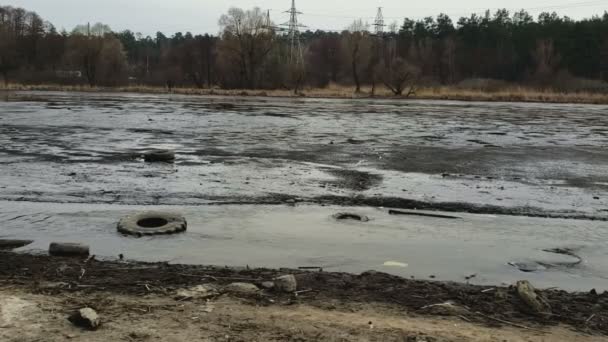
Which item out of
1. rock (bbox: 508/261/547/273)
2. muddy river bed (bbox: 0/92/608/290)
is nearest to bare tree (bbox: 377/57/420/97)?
muddy river bed (bbox: 0/92/608/290)

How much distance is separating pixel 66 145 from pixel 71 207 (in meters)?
9.77

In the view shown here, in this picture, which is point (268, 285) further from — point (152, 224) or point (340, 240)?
point (152, 224)

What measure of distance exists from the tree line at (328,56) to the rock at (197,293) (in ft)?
209

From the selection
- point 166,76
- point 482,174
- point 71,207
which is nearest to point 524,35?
point 166,76

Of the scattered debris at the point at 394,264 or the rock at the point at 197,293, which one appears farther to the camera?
the scattered debris at the point at 394,264

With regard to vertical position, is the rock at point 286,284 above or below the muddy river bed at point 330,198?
above

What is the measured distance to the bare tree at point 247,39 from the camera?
8525 centimetres

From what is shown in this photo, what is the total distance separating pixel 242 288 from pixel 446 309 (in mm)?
2041

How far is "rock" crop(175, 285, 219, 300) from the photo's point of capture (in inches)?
231

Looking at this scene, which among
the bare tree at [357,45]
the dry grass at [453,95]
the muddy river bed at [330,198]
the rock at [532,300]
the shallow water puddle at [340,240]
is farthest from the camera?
the bare tree at [357,45]

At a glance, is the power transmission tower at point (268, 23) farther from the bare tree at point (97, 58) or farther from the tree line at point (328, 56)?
the bare tree at point (97, 58)

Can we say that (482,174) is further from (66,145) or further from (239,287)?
(66,145)

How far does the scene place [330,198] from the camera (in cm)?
1166

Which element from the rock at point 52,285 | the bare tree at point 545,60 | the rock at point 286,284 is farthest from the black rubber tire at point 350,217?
the bare tree at point 545,60
